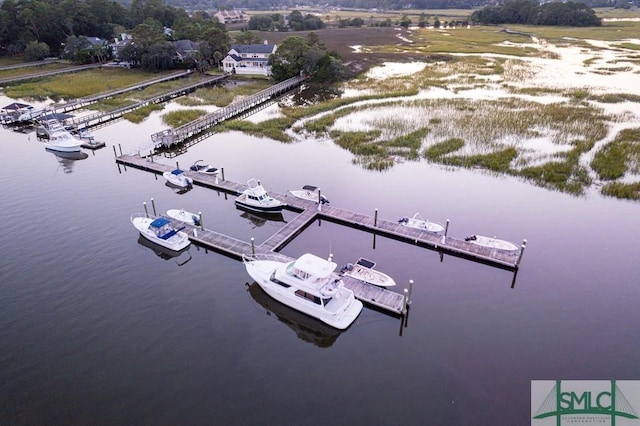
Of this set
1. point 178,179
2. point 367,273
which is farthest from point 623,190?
point 178,179

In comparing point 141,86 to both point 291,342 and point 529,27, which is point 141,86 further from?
point 529,27

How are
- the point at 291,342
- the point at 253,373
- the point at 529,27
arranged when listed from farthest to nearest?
1. the point at 529,27
2. the point at 291,342
3. the point at 253,373

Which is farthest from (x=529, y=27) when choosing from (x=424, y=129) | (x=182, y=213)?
(x=182, y=213)

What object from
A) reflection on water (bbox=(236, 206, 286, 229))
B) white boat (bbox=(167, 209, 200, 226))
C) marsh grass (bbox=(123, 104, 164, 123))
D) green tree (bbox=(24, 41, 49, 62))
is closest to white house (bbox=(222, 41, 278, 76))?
marsh grass (bbox=(123, 104, 164, 123))

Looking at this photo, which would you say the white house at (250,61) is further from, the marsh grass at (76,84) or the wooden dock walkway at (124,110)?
the marsh grass at (76,84)

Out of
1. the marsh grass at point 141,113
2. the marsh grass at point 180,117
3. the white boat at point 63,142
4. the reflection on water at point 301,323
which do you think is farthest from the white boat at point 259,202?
the marsh grass at point 141,113

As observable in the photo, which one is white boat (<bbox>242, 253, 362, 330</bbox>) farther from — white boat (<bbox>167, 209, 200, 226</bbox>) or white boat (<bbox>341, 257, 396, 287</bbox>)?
white boat (<bbox>167, 209, 200, 226</bbox>)
